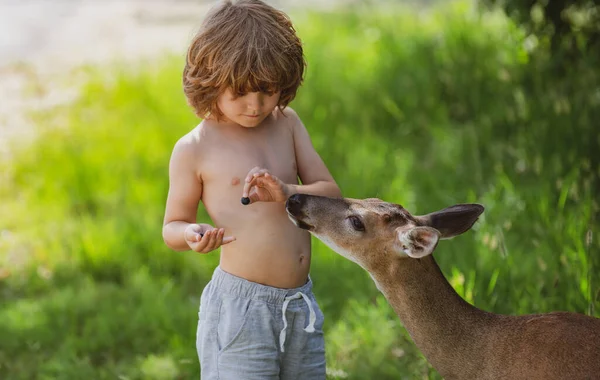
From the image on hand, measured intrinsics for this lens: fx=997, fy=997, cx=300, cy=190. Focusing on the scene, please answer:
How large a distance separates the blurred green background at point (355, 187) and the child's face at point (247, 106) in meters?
1.20

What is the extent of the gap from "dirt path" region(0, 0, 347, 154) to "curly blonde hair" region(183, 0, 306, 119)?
3740 millimetres

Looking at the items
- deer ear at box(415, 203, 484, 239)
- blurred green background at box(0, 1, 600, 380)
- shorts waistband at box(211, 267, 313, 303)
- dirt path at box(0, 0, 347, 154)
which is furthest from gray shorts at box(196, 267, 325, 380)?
dirt path at box(0, 0, 347, 154)

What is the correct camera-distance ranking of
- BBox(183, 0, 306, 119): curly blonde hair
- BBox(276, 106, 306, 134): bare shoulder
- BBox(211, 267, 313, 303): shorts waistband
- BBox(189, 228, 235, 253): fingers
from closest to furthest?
BBox(189, 228, 235, 253): fingers, BBox(183, 0, 306, 119): curly blonde hair, BBox(211, 267, 313, 303): shorts waistband, BBox(276, 106, 306, 134): bare shoulder

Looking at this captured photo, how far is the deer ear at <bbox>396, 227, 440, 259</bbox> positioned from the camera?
9.15ft

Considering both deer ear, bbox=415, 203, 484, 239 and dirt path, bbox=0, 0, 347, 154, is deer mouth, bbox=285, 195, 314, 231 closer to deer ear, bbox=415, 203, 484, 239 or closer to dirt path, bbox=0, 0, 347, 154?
deer ear, bbox=415, 203, 484, 239

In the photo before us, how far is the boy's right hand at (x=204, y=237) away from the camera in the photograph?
2.74m

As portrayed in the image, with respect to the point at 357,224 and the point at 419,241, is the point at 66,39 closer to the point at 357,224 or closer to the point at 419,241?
the point at 357,224

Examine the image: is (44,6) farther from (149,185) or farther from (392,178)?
(392,178)

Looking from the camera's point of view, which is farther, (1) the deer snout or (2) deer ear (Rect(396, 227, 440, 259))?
(1) the deer snout

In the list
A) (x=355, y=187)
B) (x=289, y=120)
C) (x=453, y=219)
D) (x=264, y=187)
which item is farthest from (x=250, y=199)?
(x=355, y=187)

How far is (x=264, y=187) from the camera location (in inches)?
114

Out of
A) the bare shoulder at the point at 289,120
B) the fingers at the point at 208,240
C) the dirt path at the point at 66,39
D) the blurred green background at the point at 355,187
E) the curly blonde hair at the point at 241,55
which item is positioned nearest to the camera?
the fingers at the point at 208,240

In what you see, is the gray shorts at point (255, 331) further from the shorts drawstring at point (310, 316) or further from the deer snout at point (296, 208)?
the deer snout at point (296, 208)

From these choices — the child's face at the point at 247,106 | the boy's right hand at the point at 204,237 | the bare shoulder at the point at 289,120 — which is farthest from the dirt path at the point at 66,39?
the boy's right hand at the point at 204,237
